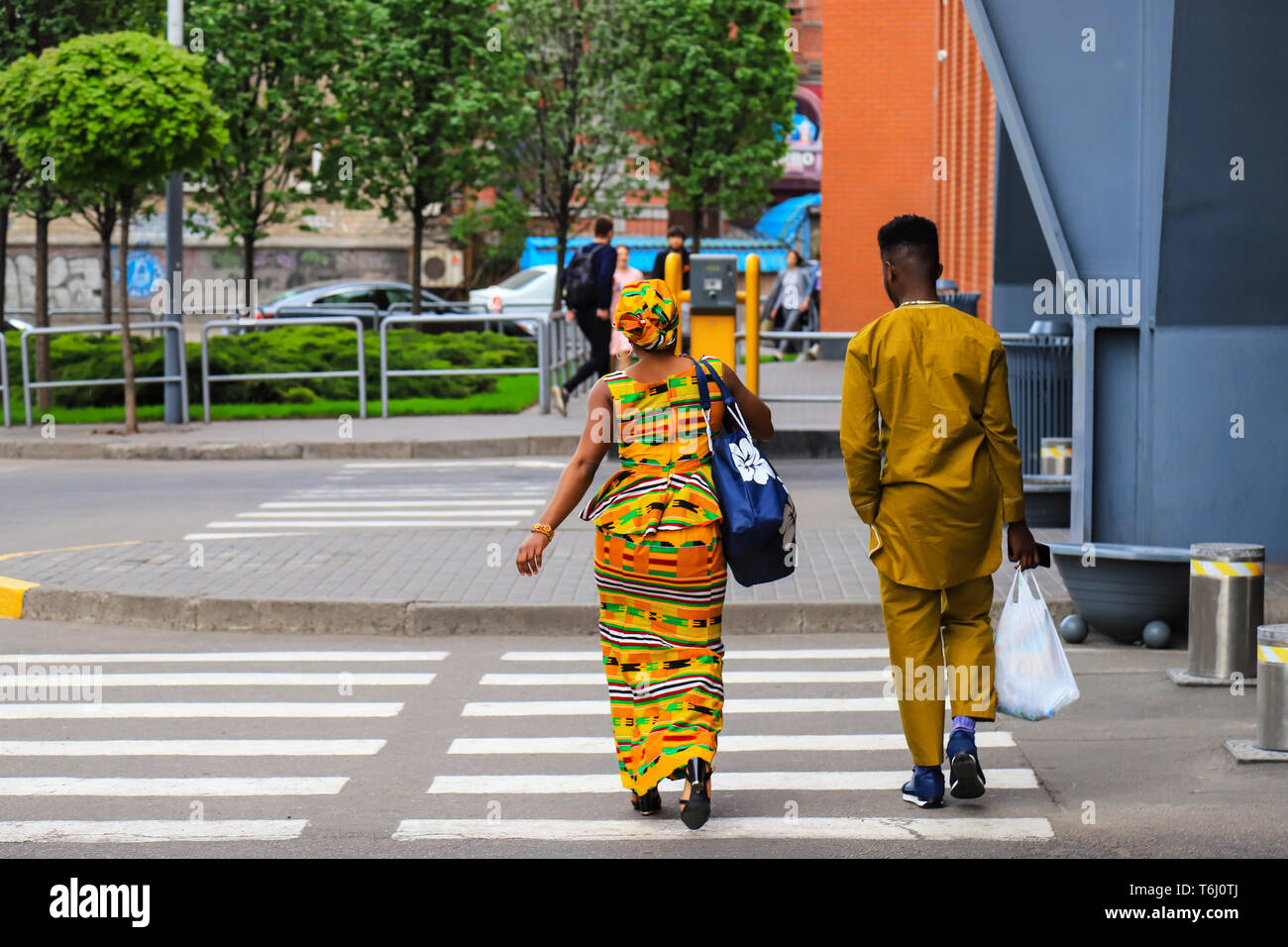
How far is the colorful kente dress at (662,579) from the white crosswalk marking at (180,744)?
4.22ft

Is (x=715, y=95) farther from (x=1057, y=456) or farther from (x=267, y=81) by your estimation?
(x=1057, y=456)

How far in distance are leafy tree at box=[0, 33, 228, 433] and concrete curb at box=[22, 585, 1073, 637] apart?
924 cm

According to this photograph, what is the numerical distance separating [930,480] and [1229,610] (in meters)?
2.84

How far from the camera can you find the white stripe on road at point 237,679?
8320mm

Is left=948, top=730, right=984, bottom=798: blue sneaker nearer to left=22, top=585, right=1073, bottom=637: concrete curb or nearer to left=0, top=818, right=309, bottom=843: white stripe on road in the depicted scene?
left=0, top=818, right=309, bottom=843: white stripe on road

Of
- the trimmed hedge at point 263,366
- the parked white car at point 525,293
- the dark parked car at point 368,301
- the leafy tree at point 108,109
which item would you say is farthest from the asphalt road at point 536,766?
the parked white car at point 525,293

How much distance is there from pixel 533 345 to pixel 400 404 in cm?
399

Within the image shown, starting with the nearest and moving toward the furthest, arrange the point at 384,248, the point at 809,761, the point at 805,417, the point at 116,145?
the point at 809,761
the point at 116,145
the point at 805,417
the point at 384,248

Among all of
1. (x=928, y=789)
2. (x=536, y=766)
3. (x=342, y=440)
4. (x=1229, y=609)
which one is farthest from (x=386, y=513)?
(x=928, y=789)

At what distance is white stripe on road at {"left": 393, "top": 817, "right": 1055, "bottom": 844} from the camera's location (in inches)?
226

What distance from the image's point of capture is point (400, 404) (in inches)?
831
